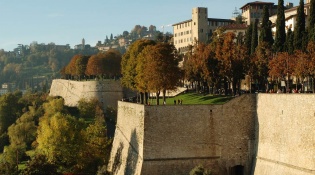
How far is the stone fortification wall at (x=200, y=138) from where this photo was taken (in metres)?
37.0

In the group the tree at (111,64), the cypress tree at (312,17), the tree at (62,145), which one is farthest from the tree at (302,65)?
the tree at (111,64)

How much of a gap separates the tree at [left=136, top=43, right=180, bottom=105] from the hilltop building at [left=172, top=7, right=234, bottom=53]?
1557 inches

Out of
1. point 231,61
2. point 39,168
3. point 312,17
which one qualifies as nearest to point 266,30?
point 312,17

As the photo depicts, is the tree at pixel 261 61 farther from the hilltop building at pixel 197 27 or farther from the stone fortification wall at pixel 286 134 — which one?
the hilltop building at pixel 197 27

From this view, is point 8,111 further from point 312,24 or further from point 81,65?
point 312,24

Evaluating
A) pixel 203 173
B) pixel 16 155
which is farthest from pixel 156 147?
pixel 16 155

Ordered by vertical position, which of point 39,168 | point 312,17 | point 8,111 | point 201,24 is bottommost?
point 39,168

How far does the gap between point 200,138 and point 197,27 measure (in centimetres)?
5530

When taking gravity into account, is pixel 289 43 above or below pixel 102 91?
above

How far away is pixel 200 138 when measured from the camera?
1467 inches

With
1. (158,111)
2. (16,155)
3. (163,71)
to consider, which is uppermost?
(163,71)

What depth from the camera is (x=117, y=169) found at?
45.2 meters

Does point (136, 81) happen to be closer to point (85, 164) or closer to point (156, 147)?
point (85, 164)

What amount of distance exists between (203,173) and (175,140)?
344 cm
